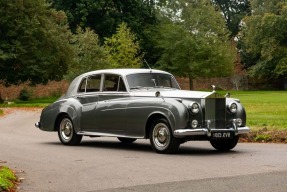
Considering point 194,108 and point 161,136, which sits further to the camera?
point 161,136

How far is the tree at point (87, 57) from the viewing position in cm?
5169

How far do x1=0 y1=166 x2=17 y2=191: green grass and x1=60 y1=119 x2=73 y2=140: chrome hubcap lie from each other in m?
5.88

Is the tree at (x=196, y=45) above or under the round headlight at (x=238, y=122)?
above

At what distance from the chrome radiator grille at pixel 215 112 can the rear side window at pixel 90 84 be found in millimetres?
3343

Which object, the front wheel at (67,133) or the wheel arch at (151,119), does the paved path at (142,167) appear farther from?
the wheel arch at (151,119)

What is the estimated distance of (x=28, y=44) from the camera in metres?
47.2

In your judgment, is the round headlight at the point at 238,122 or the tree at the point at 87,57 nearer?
the round headlight at the point at 238,122

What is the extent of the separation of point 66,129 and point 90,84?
1.36 metres

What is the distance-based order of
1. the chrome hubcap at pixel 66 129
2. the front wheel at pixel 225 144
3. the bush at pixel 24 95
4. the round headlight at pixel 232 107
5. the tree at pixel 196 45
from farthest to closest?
the tree at pixel 196 45, the bush at pixel 24 95, the chrome hubcap at pixel 66 129, the front wheel at pixel 225 144, the round headlight at pixel 232 107

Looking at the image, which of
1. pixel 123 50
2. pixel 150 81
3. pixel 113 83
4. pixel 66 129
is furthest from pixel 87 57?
pixel 150 81

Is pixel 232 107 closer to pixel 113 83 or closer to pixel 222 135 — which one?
pixel 222 135

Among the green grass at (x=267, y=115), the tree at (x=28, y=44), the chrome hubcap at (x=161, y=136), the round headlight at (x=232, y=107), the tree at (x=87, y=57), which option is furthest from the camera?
the tree at (x=87, y=57)

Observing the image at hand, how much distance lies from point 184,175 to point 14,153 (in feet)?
17.2

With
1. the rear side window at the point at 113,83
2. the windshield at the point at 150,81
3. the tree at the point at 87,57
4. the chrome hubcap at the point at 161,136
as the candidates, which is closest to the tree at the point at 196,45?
the tree at the point at 87,57
